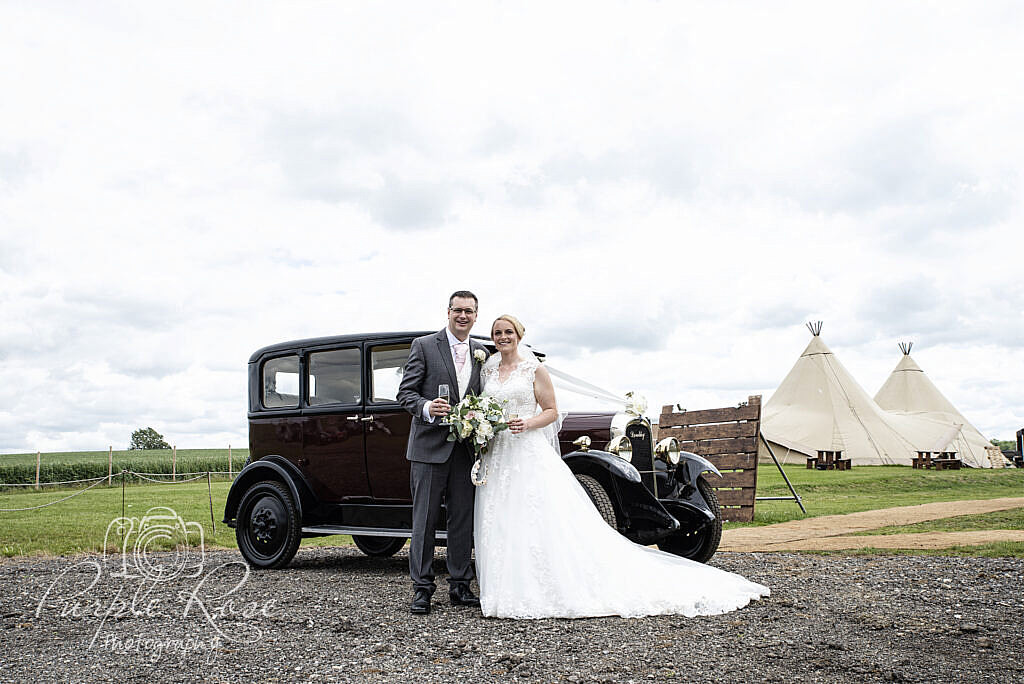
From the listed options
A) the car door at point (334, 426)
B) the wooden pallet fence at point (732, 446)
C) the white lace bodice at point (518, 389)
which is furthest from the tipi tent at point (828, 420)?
the white lace bodice at point (518, 389)

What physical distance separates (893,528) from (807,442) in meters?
15.1

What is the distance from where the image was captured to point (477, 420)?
17.5ft

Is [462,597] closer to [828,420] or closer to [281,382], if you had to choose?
[281,382]

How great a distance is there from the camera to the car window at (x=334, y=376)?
7395mm

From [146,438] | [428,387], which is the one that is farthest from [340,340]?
[146,438]

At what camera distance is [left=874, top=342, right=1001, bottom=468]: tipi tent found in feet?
85.6

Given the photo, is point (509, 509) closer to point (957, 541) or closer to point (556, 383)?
point (556, 383)

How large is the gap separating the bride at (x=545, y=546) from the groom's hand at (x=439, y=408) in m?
0.45

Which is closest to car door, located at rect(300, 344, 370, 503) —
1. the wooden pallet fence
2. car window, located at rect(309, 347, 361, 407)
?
car window, located at rect(309, 347, 361, 407)

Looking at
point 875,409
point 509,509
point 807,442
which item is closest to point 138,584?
point 509,509

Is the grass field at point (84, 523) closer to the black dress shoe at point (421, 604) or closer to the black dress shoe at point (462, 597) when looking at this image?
the black dress shoe at point (462, 597)

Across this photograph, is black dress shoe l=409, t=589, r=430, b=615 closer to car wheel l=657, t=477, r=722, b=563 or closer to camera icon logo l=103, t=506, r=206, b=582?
camera icon logo l=103, t=506, r=206, b=582

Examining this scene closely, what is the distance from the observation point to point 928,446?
84.0 feet

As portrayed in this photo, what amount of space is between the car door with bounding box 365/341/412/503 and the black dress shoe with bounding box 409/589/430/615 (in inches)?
68.1
